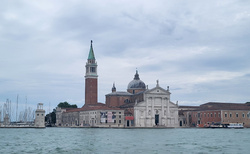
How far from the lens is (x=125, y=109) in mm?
97625

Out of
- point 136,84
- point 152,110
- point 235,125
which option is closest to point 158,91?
point 152,110

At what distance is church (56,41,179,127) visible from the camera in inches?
3615

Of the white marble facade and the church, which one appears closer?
the church

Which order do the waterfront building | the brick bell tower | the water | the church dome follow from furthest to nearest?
the church dome → the brick bell tower → the waterfront building → the water

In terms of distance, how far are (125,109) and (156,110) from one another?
8007 millimetres

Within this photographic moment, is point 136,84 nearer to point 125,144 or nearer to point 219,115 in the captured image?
point 219,115

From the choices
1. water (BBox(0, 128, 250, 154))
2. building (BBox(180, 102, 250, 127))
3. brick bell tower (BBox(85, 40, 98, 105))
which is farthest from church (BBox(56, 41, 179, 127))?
water (BBox(0, 128, 250, 154))

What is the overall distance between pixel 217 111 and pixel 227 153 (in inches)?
2556

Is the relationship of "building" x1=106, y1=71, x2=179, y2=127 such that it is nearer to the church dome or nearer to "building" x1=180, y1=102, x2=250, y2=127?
"building" x1=180, y1=102, x2=250, y2=127

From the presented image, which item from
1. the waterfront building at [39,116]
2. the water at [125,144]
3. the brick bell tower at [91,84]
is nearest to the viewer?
the water at [125,144]

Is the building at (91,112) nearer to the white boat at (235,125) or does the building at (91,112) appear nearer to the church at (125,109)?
the church at (125,109)

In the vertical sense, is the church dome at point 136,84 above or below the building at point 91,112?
above

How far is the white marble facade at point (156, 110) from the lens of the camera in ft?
306

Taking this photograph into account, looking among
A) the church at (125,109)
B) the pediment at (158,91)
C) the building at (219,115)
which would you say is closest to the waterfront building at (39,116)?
the church at (125,109)
